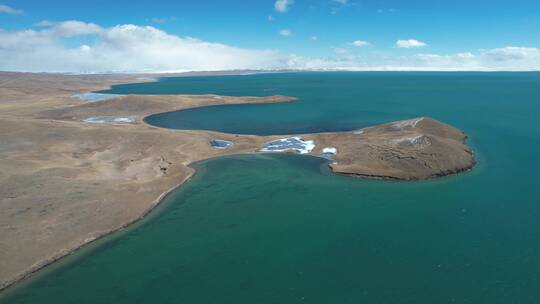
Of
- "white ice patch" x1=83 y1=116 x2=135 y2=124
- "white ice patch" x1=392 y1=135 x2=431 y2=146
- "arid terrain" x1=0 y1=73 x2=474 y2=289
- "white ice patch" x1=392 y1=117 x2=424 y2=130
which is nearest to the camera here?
"arid terrain" x1=0 y1=73 x2=474 y2=289

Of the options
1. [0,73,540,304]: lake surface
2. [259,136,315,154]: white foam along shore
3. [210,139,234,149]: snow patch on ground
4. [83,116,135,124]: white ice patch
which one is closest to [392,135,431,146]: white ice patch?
[0,73,540,304]: lake surface

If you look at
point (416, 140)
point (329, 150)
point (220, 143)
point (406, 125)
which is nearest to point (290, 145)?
point (329, 150)

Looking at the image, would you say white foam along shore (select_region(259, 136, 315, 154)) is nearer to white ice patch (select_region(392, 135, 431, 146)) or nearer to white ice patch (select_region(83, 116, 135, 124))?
→ white ice patch (select_region(392, 135, 431, 146))

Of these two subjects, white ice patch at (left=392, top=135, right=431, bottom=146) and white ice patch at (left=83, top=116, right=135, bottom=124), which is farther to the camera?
white ice patch at (left=83, top=116, right=135, bottom=124)

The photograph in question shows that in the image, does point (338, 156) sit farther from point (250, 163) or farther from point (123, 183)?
point (123, 183)

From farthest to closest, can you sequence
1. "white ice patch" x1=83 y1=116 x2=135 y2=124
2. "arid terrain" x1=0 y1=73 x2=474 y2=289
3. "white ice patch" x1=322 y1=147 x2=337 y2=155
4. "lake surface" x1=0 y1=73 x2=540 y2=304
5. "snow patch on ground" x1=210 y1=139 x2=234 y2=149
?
1. "white ice patch" x1=83 y1=116 x2=135 y2=124
2. "snow patch on ground" x1=210 y1=139 x2=234 y2=149
3. "white ice patch" x1=322 y1=147 x2=337 y2=155
4. "arid terrain" x1=0 y1=73 x2=474 y2=289
5. "lake surface" x1=0 y1=73 x2=540 y2=304

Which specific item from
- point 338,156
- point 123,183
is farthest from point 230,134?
point 123,183

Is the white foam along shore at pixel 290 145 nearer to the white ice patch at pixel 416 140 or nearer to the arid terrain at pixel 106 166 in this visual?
the arid terrain at pixel 106 166
